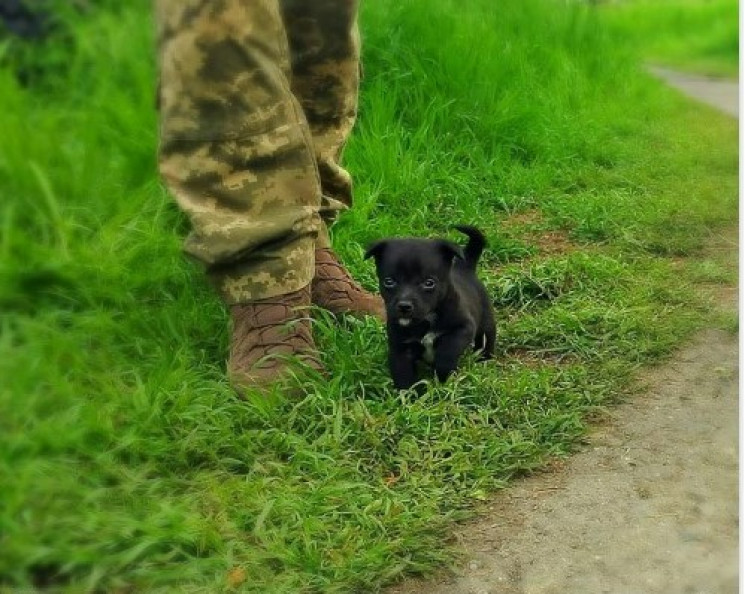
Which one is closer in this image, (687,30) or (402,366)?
(402,366)

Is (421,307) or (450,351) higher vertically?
(421,307)

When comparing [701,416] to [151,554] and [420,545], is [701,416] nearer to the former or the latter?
[420,545]

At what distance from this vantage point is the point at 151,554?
167 centimetres

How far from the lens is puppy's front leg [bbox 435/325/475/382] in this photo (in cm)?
246

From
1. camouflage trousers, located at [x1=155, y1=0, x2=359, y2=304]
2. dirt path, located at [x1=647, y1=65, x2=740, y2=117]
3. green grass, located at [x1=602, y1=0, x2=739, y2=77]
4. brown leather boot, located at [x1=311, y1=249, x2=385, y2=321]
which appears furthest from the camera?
green grass, located at [x1=602, y1=0, x2=739, y2=77]

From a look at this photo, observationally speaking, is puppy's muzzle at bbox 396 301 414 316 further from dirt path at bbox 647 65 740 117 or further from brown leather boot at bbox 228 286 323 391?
dirt path at bbox 647 65 740 117

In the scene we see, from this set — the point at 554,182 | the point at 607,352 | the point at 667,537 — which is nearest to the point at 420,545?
the point at 667,537

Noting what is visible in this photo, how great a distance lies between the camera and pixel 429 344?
97.9 inches

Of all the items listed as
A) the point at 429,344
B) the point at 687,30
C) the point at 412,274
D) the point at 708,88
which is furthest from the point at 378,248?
the point at 687,30

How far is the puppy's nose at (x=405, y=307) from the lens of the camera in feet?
7.80

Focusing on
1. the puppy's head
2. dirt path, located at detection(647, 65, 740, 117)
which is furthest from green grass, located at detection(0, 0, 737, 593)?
dirt path, located at detection(647, 65, 740, 117)

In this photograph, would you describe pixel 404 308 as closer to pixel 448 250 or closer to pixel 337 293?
pixel 448 250

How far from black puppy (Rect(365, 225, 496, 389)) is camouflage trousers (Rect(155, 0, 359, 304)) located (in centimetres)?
23

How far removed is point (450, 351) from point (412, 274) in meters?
0.22
